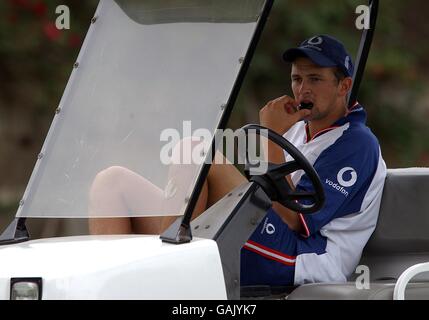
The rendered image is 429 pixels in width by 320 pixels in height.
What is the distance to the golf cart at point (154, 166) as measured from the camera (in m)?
2.93

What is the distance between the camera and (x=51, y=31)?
995 centimetres

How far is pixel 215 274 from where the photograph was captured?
9.84ft

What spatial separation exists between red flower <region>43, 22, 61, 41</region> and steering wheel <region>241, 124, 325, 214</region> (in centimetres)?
691

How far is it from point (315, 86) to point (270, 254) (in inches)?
26.5

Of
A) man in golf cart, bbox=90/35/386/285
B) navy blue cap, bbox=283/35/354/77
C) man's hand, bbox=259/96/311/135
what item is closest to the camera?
man in golf cart, bbox=90/35/386/285

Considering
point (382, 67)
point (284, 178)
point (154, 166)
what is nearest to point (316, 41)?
point (284, 178)

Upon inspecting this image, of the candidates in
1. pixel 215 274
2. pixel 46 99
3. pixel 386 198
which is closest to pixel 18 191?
pixel 46 99

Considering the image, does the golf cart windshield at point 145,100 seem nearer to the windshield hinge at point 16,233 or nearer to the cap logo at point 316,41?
the windshield hinge at point 16,233

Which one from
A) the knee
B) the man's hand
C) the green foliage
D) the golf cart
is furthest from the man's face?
the green foliage

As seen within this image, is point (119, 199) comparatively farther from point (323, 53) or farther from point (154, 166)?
point (323, 53)

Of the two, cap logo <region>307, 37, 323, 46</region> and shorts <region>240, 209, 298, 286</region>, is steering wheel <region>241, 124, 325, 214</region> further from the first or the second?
cap logo <region>307, 37, 323, 46</region>

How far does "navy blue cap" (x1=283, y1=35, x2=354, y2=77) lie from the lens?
149 inches

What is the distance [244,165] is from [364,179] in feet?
2.03
